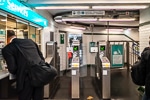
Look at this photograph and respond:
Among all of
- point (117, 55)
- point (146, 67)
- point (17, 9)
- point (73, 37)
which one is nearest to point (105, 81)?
point (146, 67)

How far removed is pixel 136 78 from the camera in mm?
2861

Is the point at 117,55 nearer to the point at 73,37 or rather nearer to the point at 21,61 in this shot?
the point at 73,37

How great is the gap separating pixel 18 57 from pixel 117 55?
8.82m

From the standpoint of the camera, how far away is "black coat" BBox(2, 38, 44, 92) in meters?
2.58

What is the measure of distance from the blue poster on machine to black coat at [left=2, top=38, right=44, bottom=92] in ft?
28.0

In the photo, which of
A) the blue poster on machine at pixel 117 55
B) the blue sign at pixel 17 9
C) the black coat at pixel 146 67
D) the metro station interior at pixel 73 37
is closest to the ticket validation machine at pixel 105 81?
the metro station interior at pixel 73 37

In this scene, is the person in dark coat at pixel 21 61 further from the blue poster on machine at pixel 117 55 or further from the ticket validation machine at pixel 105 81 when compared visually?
the blue poster on machine at pixel 117 55

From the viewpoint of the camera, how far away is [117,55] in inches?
431

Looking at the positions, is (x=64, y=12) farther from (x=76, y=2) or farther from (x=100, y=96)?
(x=100, y=96)

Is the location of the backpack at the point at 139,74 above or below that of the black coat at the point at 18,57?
below

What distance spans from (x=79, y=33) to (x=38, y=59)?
8972mm

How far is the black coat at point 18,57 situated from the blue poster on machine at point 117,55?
8.54 m

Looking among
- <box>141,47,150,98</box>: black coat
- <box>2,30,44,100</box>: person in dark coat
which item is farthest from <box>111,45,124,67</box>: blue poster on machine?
<box>2,30,44,100</box>: person in dark coat

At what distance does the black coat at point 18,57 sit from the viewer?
2.58 m
